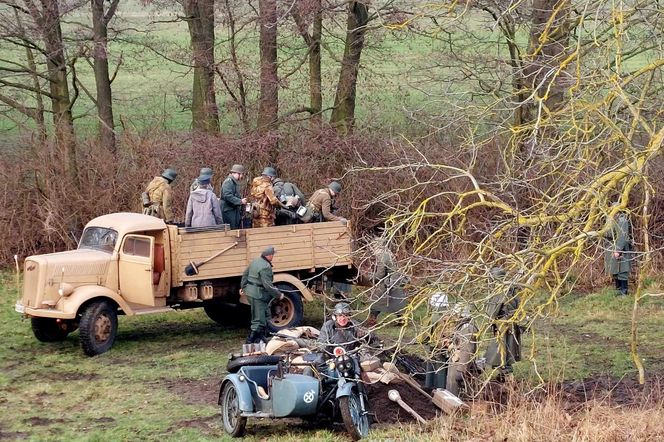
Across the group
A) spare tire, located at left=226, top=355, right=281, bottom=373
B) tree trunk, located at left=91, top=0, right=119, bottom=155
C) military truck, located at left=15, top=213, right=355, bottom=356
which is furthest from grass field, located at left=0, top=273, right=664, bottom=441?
tree trunk, located at left=91, top=0, right=119, bottom=155

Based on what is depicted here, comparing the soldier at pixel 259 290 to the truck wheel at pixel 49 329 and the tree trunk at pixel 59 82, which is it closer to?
the truck wheel at pixel 49 329

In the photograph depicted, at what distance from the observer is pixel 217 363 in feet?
50.0

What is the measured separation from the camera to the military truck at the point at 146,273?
15578mm

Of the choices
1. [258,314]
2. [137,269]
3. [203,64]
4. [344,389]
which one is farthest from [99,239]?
[203,64]

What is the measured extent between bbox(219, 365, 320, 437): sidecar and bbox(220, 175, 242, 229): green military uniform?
5279 mm

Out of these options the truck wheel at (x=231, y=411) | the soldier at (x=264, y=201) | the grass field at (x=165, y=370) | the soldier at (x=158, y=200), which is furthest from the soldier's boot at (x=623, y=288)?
the truck wheel at (x=231, y=411)

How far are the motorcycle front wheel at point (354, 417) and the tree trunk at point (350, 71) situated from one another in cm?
1257

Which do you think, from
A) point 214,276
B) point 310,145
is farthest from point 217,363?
point 310,145

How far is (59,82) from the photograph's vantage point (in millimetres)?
23047

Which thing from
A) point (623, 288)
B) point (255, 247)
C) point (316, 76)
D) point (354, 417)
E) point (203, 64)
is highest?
point (203, 64)

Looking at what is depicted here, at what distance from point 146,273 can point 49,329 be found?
178 cm

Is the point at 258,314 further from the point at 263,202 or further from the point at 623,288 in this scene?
the point at 623,288

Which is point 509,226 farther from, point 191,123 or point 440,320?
point 191,123

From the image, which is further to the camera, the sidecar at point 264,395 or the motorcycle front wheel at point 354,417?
the sidecar at point 264,395
